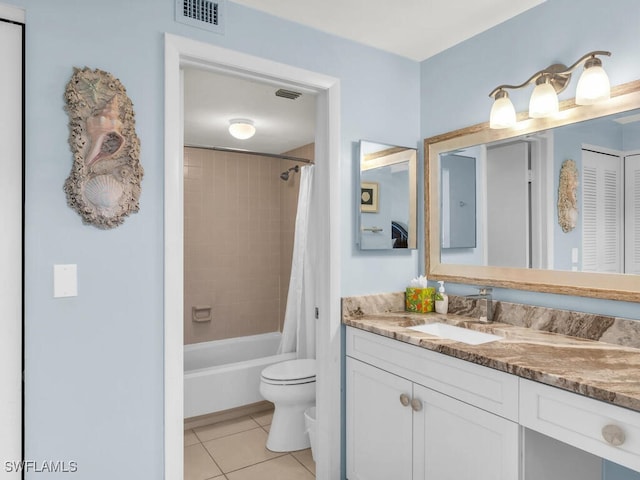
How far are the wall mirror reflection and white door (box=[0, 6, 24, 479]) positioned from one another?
1463 mm

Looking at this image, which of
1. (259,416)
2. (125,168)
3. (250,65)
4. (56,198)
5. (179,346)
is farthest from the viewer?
(259,416)

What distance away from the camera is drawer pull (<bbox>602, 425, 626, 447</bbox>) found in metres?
1.10

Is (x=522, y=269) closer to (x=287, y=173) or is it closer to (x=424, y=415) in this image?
(x=424, y=415)

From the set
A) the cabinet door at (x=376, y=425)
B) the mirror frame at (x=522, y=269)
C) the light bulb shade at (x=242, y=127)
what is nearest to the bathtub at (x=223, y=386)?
the cabinet door at (x=376, y=425)

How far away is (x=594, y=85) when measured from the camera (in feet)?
5.18

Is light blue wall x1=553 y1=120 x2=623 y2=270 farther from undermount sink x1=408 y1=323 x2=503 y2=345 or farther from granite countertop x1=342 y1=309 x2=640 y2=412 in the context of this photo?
undermount sink x1=408 y1=323 x2=503 y2=345

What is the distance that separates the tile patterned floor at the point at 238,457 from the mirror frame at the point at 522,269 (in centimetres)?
134

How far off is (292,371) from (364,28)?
2.08 metres

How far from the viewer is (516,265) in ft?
6.48

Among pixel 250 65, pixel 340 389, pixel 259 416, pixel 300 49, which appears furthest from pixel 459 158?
pixel 259 416

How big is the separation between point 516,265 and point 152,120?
172 cm

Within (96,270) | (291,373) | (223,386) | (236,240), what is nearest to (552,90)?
(96,270)

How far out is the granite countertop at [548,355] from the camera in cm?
116

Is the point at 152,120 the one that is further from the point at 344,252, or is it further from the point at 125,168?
the point at 344,252
